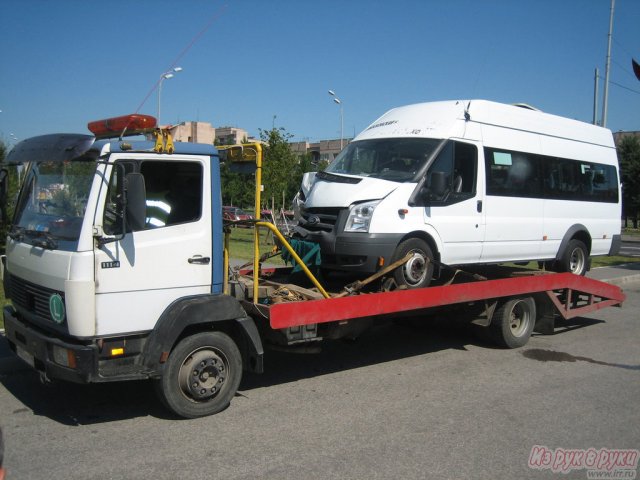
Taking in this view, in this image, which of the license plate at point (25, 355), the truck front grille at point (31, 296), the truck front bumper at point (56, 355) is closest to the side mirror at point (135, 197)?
the truck front grille at point (31, 296)

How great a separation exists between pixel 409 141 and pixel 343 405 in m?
3.42

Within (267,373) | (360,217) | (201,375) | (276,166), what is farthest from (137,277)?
(276,166)

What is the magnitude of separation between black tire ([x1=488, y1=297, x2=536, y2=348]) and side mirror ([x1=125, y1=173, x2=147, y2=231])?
17.4 ft

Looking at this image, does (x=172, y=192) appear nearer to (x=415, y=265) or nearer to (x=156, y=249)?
(x=156, y=249)

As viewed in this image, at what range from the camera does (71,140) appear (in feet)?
15.7

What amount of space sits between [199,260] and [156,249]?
407mm

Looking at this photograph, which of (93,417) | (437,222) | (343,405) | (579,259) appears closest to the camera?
(93,417)

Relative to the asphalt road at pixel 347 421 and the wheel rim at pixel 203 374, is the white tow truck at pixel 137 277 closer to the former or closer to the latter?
the wheel rim at pixel 203 374

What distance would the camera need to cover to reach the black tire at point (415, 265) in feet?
21.5

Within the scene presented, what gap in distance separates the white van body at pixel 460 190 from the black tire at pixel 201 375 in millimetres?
1846

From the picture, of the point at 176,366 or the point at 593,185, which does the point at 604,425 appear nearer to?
the point at 176,366

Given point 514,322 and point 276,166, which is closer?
point 514,322

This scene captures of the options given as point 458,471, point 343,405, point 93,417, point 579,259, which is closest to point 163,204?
point 93,417

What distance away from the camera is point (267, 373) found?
663cm
